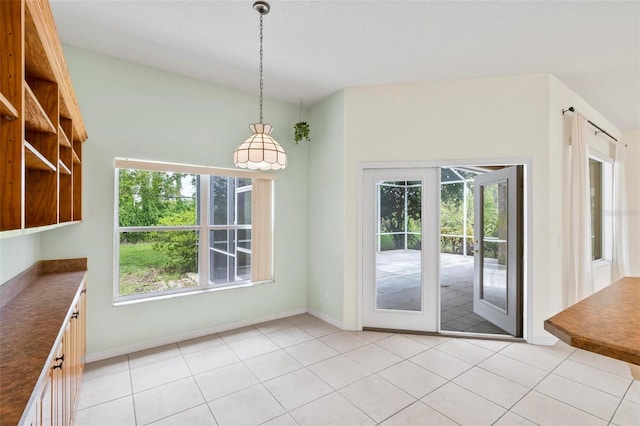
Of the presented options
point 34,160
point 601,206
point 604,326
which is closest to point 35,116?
point 34,160

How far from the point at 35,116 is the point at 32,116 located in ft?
0.04

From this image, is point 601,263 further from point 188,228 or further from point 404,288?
point 188,228

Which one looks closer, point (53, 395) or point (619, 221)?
point (53, 395)

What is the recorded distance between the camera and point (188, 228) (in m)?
3.67

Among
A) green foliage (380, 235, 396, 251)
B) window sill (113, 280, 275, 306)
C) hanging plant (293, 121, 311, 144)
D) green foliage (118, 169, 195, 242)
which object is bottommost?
window sill (113, 280, 275, 306)

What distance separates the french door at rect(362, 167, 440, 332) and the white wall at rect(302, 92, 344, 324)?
13.9 inches

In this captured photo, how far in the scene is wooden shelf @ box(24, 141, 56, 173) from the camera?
4.44ft

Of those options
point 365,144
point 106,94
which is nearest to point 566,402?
point 365,144

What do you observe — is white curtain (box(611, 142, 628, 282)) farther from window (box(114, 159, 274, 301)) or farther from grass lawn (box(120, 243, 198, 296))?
grass lawn (box(120, 243, 198, 296))

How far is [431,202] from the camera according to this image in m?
3.73

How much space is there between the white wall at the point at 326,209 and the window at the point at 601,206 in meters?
4.40

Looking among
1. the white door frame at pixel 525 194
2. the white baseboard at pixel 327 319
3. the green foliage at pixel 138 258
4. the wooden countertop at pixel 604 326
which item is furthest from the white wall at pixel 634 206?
the green foliage at pixel 138 258

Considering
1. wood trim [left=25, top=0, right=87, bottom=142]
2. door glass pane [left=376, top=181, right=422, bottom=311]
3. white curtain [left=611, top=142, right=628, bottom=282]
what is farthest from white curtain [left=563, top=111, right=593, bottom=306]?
wood trim [left=25, top=0, right=87, bottom=142]

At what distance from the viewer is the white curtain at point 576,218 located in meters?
3.60
